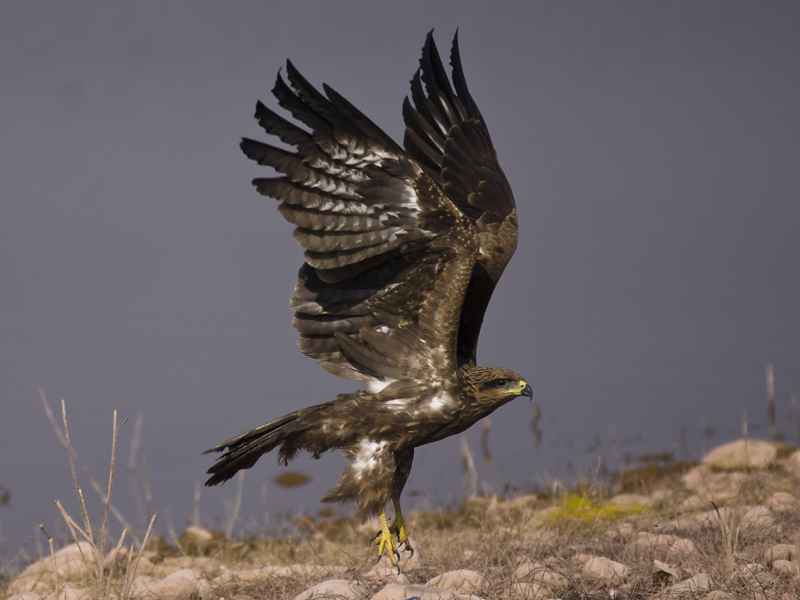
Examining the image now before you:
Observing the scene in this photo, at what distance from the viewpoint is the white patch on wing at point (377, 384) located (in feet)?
16.7

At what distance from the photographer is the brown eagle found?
4.77 metres

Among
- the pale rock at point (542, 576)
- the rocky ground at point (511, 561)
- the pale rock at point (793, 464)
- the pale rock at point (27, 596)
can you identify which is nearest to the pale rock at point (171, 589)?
the rocky ground at point (511, 561)

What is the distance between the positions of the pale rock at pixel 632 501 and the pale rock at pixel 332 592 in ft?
12.5

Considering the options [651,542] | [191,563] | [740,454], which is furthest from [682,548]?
[740,454]

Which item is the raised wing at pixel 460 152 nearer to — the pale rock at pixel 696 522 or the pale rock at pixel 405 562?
the pale rock at pixel 405 562

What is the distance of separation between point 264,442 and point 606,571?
2305 millimetres

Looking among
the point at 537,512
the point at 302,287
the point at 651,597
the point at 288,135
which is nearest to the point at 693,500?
the point at 537,512

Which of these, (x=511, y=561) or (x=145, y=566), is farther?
(x=145, y=566)

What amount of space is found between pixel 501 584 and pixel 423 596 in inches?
31.0

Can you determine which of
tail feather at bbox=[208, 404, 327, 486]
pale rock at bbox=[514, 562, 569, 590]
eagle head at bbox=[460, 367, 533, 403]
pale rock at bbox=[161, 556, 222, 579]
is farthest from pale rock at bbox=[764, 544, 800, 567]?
pale rock at bbox=[161, 556, 222, 579]

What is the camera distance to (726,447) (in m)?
10.2

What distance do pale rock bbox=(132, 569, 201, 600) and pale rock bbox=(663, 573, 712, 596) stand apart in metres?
2.82

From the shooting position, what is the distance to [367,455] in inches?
189

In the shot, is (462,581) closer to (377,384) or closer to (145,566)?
(377,384)
